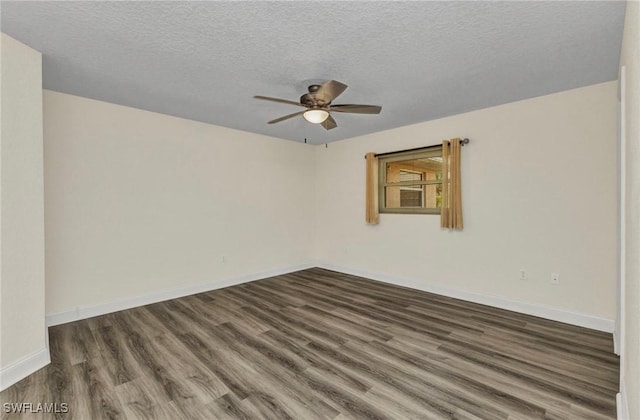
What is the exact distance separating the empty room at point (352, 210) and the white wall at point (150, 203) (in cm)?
2

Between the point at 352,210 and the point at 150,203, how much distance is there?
3242 millimetres

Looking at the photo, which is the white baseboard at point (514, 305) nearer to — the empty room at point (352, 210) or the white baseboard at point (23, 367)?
the empty room at point (352, 210)

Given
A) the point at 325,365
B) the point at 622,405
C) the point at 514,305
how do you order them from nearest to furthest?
1. the point at 622,405
2. the point at 325,365
3. the point at 514,305

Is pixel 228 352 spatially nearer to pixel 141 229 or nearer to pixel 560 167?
pixel 141 229

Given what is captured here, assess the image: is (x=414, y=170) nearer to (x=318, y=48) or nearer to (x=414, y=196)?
(x=414, y=196)

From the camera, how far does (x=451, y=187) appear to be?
3918mm

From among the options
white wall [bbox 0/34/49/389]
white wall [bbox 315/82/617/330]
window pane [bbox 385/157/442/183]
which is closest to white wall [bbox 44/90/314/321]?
white wall [bbox 0/34/49/389]

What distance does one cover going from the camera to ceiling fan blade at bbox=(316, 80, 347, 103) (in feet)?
8.04

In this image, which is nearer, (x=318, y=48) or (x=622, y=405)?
(x=622, y=405)

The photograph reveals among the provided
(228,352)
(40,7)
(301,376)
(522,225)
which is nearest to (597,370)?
(522,225)

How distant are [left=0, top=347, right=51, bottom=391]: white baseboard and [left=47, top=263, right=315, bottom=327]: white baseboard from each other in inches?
37.9

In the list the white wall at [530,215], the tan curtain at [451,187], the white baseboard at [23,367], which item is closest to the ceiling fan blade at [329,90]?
the tan curtain at [451,187]

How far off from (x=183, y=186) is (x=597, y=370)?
189 inches

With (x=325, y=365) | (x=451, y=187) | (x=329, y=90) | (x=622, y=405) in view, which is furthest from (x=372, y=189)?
(x=622, y=405)
